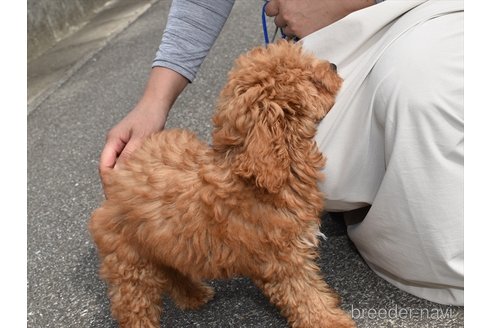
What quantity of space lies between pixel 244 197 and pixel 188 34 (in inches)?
37.4

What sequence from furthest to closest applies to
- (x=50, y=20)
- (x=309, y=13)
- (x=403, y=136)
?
(x=50, y=20) < (x=309, y=13) < (x=403, y=136)

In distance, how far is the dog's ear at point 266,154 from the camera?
5.85 ft

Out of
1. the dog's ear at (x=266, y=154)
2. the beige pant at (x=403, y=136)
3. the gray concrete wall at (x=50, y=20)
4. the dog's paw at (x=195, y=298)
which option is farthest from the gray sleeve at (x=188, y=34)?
the gray concrete wall at (x=50, y=20)

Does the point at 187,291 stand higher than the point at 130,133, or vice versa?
the point at 130,133

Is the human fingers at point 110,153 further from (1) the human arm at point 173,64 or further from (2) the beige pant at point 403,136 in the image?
Result: (2) the beige pant at point 403,136

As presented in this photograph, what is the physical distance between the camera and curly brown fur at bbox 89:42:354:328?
185 centimetres

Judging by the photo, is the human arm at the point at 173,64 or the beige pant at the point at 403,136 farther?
the human arm at the point at 173,64

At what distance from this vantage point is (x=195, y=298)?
2465 millimetres

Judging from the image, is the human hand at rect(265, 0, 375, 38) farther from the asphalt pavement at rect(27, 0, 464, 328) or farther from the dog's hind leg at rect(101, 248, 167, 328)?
the dog's hind leg at rect(101, 248, 167, 328)

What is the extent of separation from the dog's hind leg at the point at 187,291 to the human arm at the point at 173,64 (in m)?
0.57

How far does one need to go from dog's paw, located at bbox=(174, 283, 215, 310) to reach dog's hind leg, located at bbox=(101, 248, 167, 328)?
0.23 metres

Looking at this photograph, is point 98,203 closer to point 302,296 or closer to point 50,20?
point 302,296

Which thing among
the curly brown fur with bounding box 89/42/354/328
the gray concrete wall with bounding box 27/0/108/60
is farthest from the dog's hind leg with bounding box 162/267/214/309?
the gray concrete wall with bounding box 27/0/108/60

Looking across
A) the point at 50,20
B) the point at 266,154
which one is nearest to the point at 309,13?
the point at 266,154
